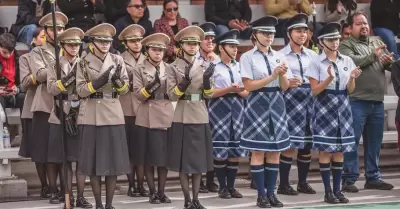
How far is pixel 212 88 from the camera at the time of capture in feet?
39.3

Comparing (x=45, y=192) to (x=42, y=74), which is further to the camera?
(x=45, y=192)

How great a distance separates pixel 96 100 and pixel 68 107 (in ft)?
2.03

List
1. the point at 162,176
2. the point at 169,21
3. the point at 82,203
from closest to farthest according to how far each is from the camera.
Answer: the point at 82,203 < the point at 162,176 < the point at 169,21

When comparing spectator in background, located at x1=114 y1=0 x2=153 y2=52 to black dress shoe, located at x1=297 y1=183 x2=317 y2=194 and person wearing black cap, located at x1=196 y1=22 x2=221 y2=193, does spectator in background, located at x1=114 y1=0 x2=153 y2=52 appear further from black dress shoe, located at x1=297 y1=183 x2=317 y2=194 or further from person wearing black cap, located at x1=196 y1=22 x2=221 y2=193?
black dress shoe, located at x1=297 y1=183 x2=317 y2=194

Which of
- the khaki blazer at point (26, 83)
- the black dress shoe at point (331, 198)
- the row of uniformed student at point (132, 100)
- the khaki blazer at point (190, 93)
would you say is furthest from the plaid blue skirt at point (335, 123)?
the khaki blazer at point (26, 83)

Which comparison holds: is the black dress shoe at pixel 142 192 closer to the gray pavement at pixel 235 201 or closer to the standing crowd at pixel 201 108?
the standing crowd at pixel 201 108

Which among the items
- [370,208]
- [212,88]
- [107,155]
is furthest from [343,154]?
[107,155]

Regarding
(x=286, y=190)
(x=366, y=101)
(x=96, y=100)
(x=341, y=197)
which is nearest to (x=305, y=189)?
(x=286, y=190)

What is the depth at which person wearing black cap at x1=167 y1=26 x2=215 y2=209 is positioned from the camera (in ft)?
39.3

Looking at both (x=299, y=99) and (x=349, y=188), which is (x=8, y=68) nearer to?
(x=299, y=99)

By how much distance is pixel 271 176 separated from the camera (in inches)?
481

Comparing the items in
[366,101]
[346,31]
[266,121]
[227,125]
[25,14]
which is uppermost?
[25,14]

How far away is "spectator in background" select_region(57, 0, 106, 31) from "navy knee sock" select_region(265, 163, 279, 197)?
3891mm

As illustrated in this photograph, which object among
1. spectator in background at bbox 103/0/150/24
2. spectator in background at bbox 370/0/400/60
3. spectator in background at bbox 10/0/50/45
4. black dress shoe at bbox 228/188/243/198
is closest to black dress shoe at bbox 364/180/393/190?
black dress shoe at bbox 228/188/243/198
